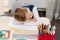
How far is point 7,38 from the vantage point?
1.37 metres

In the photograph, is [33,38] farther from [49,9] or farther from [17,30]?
[49,9]

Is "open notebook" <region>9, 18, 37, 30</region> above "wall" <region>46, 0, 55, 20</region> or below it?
below

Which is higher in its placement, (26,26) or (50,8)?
(50,8)

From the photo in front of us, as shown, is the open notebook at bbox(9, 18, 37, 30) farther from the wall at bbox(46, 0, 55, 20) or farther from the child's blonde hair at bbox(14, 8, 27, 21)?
the wall at bbox(46, 0, 55, 20)

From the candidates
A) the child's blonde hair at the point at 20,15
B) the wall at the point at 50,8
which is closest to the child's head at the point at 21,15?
the child's blonde hair at the point at 20,15

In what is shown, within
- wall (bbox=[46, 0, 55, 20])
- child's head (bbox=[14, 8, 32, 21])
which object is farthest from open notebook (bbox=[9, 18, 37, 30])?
wall (bbox=[46, 0, 55, 20])

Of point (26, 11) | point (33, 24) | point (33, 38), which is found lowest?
point (33, 38)

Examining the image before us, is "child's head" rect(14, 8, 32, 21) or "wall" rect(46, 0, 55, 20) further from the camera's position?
"wall" rect(46, 0, 55, 20)

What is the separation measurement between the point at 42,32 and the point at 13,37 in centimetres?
33

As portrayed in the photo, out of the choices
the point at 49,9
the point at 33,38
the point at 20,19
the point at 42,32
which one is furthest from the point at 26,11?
the point at 49,9

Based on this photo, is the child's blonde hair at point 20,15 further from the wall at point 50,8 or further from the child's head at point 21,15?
the wall at point 50,8

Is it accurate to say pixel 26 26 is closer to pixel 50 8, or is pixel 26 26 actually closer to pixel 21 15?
pixel 21 15

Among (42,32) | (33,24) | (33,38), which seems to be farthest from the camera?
(33,24)

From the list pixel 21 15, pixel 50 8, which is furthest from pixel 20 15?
pixel 50 8
